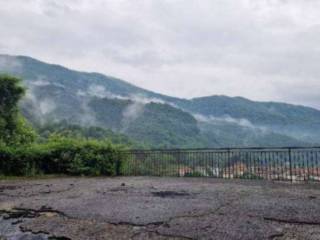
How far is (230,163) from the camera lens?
362 inches

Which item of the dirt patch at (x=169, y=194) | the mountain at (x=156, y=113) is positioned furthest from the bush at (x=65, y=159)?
the mountain at (x=156, y=113)

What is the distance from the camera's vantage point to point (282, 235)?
297cm

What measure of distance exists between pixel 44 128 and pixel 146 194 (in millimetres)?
28202

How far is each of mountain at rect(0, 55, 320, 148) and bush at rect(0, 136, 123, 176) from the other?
634 inches

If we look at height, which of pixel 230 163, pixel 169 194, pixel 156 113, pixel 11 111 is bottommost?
pixel 169 194

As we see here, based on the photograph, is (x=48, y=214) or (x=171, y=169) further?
(x=171, y=169)

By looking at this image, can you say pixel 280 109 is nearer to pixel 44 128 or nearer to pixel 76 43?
pixel 76 43

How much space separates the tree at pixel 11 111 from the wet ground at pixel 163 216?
35.4ft

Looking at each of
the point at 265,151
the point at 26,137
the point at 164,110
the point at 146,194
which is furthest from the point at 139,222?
the point at 164,110

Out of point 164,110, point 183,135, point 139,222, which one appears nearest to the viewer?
point 139,222

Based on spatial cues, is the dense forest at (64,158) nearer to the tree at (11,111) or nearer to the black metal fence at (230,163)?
the black metal fence at (230,163)

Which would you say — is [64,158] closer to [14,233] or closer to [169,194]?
[169,194]

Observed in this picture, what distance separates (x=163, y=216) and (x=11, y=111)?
14110 millimetres

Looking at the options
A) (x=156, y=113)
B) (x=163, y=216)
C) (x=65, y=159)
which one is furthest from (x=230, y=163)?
(x=156, y=113)
